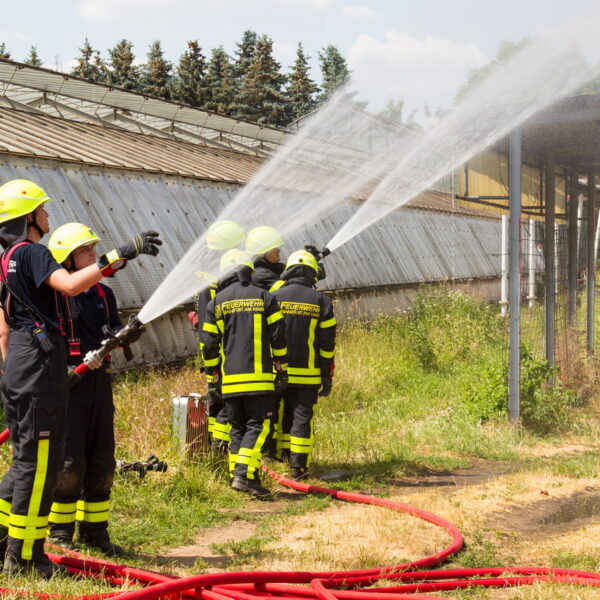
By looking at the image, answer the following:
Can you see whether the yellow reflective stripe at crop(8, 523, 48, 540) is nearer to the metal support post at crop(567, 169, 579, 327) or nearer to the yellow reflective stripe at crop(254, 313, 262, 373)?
the yellow reflective stripe at crop(254, 313, 262, 373)

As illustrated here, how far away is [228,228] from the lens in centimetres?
753

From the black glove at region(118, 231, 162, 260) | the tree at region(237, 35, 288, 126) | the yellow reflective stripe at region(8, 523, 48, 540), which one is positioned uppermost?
the tree at region(237, 35, 288, 126)

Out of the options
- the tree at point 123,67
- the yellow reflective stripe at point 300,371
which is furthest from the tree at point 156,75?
the yellow reflective stripe at point 300,371

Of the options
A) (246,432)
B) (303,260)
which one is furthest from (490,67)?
(246,432)

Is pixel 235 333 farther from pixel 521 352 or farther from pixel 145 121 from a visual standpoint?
A: pixel 145 121

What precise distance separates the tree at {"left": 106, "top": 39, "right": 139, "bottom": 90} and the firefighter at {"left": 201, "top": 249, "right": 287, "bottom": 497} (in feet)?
148

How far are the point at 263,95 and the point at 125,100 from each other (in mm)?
30416

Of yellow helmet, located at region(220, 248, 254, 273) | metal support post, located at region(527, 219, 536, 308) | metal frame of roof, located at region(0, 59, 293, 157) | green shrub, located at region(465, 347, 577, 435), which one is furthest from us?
metal frame of roof, located at region(0, 59, 293, 157)

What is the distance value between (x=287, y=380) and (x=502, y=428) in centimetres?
299

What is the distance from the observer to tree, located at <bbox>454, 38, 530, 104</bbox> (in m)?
6.88

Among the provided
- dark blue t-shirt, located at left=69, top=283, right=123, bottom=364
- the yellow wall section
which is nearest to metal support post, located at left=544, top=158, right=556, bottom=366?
the yellow wall section

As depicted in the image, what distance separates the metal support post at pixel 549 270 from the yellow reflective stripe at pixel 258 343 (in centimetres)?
468

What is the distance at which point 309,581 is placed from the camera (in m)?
4.18

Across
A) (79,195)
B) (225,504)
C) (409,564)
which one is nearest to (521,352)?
(225,504)
